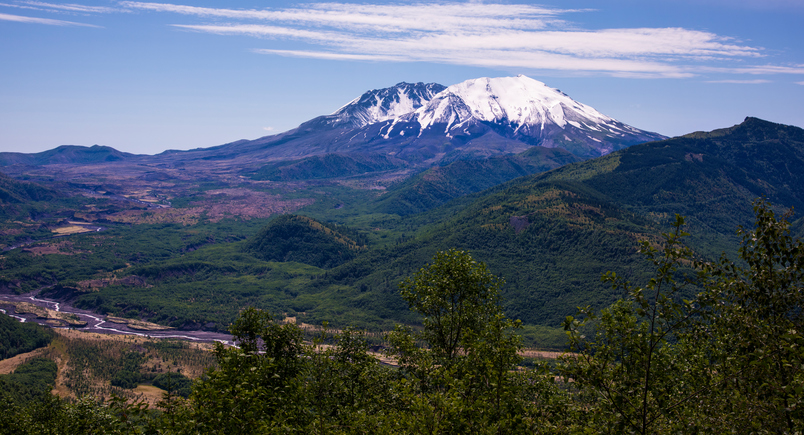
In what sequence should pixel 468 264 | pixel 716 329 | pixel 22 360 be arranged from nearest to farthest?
1. pixel 716 329
2. pixel 468 264
3. pixel 22 360

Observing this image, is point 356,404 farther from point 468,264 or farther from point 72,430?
point 72,430

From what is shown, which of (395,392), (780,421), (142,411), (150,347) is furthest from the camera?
(150,347)

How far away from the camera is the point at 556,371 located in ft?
66.6

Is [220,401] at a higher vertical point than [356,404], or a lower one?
higher

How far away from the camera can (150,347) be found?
182500 millimetres

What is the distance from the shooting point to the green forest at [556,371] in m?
18.3

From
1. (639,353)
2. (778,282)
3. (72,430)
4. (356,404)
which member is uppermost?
(778,282)

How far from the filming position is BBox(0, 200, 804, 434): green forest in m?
18.3

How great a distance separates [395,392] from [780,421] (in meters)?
20.1

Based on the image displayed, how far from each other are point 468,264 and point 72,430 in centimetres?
3289

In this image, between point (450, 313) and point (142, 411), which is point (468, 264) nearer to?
point (450, 313)

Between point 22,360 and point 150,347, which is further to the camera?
point 150,347

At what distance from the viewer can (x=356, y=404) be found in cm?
3556

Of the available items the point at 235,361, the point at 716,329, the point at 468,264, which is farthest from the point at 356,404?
the point at 716,329
